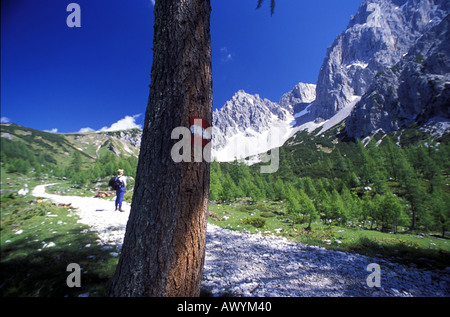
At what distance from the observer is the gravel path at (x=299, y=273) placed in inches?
148

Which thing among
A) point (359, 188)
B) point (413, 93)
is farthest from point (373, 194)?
point (413, 93)

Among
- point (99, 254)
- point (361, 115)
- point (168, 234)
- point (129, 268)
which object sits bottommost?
point (99, 254)

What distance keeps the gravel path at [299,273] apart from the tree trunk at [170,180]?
260 centimetres

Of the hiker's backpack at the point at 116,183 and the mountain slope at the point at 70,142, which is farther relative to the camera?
the mountain slope at the point at 70,142

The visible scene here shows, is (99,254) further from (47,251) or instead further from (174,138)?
(174,138)

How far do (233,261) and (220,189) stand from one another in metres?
21.0

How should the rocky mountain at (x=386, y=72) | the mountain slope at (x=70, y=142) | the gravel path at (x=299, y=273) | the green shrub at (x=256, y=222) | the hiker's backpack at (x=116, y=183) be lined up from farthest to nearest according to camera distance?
the mountain slope at (x=70, y=142) → the rocky mountain at (x=386, y=72) → the green shrub at (x=256, y=222) → the hiker's backpack at (x=116, y=183) → the gravel path at (x=299, y=273)

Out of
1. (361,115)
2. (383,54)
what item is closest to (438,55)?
(361,115)

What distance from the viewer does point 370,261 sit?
587 centimetres

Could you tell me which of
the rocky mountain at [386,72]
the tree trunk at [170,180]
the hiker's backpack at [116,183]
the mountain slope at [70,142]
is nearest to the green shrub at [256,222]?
the hiker's backpack at [116,183]

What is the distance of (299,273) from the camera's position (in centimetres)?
464

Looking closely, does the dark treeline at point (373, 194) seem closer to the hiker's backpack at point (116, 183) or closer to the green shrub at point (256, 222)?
the green shrub at point (256, 222)

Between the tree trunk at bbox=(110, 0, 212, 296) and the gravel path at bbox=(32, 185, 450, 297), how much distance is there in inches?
103

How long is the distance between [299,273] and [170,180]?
4.96 metres
